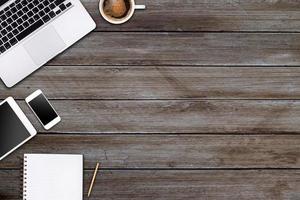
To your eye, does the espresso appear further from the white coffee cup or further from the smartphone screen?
the smartphone screen

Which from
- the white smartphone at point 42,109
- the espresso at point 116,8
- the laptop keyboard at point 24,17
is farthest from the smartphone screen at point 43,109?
the espresso at point 116,8

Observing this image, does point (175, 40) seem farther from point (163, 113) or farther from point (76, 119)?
point (76, 119)

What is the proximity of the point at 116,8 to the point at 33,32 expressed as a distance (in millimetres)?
189

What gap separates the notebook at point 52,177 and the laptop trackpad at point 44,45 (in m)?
0.21

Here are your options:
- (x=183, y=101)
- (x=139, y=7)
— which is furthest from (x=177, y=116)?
(x=139, y=7)

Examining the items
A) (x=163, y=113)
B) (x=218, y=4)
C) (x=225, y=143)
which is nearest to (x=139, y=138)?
(x=163, y=113)

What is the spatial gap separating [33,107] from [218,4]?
1.54ft

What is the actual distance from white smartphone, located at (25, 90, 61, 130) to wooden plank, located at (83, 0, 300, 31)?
29 centimetres

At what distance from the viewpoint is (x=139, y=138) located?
4.96 feet

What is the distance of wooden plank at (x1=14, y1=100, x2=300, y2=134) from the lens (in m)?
1.51

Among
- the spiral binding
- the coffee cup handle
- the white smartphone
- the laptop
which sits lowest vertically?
the spiral binding

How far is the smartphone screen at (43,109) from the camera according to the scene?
1.50 m

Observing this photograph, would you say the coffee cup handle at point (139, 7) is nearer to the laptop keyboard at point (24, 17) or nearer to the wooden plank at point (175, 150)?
the laptop keyboard at point (24, 17)

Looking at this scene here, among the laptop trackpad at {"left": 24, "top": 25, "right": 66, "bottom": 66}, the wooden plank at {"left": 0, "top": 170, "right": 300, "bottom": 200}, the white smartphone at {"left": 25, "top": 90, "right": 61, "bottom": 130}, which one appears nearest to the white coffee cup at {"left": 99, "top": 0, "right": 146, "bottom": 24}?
the laptop trackpad at {"left": 24, "top": 25, "right": 66, "bottom": 66}
